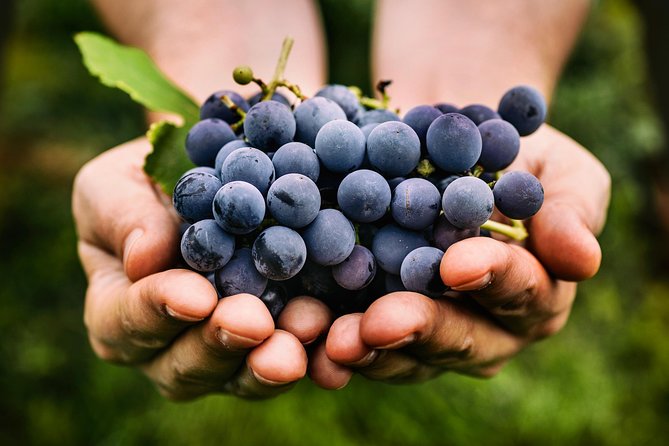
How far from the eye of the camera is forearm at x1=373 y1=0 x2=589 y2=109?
168cm

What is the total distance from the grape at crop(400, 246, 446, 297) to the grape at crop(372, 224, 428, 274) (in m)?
0.02

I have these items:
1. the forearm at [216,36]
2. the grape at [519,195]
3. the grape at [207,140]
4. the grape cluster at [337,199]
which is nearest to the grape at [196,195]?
the grape cluster at [337,199]

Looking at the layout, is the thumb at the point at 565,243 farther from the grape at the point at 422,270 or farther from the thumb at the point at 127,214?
the thumb at the point at 127,214

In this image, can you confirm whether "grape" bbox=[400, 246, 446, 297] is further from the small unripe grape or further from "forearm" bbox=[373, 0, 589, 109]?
"forearm" bbox=[373, 0, 589, 109]

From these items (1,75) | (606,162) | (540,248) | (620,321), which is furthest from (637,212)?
(1,75)

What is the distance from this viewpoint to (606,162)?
287 cm

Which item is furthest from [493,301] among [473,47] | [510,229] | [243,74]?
[473,47]

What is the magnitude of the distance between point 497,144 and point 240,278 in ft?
1.56

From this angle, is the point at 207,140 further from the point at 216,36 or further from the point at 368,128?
the point at 216,36

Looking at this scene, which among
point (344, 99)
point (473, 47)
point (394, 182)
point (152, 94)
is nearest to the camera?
point (394, 182)

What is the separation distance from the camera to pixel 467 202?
896mm

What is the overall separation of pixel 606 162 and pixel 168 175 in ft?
7.62

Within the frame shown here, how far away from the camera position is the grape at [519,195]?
947 mm

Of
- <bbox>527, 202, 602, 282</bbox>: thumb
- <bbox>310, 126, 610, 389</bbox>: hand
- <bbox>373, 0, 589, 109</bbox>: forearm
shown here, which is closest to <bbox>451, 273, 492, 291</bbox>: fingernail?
<bbox>310, 126, 610, 389</bbox>: hand
